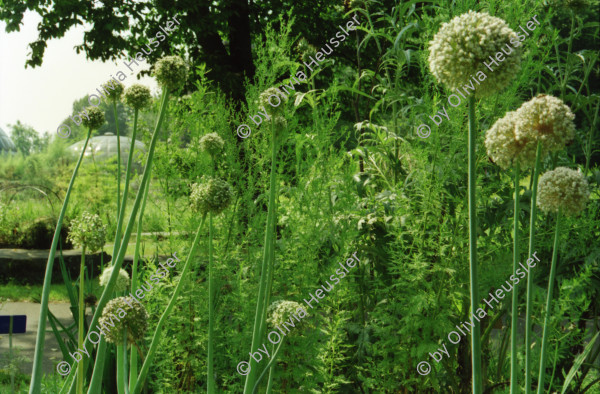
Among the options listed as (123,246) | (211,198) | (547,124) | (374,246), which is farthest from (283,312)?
(374,246)

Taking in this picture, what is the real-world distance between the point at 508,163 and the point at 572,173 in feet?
0.73

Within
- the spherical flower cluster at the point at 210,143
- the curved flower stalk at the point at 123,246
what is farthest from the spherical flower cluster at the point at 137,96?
the spherical flower cluster at the point at 210,143

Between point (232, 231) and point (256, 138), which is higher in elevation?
point (256, 138)

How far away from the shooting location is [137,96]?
1631 mm

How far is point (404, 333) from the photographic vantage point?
2.37 metres

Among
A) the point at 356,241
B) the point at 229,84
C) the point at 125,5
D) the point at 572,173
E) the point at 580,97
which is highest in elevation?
the point at 125,5

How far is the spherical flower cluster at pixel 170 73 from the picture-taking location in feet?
4.53

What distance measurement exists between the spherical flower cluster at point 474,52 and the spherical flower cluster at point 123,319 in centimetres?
88

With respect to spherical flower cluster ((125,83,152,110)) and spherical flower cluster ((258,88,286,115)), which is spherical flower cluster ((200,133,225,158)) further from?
spherical flower cluster ((258,88,286,115))

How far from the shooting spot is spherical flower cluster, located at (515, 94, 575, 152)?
1.15m

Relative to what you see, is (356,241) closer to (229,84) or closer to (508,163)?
(508,163)

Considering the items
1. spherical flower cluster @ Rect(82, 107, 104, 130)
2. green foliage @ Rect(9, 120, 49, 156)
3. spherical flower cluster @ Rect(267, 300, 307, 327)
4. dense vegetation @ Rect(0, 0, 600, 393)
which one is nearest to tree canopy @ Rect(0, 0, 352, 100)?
dense vegetation @ Rect(0, 0, 600, 393)

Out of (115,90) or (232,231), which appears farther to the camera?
(232,231)

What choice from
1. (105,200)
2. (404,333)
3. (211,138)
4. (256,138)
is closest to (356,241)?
(404,333)
